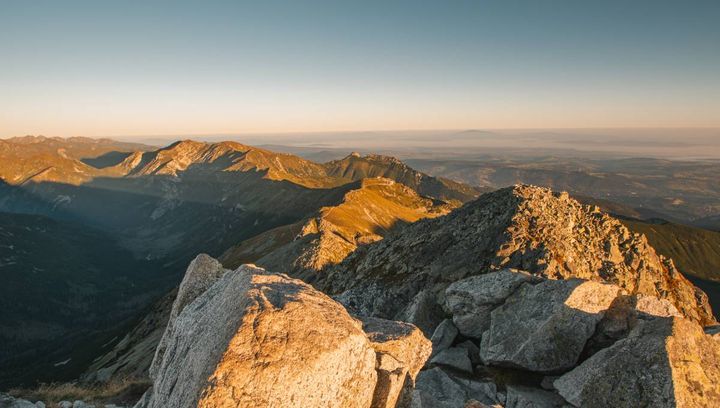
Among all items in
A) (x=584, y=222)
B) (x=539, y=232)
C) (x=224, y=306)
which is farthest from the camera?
(x=584, y=222)

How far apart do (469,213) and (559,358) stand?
26.5 metres

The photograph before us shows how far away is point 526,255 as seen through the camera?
121ft

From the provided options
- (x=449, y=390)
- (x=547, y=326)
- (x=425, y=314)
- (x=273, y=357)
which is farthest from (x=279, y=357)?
(x=425, y=314)

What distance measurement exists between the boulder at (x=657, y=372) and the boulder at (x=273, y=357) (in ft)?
36.7

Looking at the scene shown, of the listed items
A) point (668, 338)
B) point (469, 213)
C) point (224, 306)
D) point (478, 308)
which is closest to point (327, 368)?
point (224, 306)

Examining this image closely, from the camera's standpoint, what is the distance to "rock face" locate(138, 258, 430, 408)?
12.3m

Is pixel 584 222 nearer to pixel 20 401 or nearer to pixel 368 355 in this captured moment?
pixel 368 355

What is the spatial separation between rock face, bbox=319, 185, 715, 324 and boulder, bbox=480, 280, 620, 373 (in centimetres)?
810

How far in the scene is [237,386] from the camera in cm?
1209

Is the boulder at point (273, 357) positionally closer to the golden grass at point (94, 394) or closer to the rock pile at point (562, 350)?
the rock pile at point (562, 350)

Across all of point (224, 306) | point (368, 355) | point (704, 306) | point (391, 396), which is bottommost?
point (704, 306)

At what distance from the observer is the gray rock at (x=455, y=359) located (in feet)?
81.4

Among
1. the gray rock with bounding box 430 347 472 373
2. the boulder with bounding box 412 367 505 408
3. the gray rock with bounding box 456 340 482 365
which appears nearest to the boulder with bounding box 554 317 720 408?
the boulder with bounding box 412 367 505 408

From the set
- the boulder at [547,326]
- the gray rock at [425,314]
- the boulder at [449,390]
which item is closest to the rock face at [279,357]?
the boulder at [449,390]
